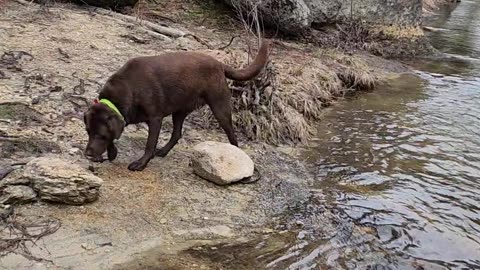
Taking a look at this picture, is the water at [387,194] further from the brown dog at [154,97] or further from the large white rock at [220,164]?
the brown dog at [154,97]

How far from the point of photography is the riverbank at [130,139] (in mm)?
4457

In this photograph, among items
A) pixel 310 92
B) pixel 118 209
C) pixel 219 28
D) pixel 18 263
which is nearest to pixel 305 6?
pixel 219 28

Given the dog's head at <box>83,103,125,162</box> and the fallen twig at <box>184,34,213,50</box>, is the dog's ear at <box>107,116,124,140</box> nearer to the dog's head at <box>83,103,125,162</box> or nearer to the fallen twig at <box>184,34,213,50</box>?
the dog's head at <box>83,103,125,162</box>

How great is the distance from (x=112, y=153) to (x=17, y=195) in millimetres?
1146

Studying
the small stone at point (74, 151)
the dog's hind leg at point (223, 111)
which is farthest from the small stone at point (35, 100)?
the dog's hind leg at point (223, 111)

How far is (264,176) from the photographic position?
19.6ft

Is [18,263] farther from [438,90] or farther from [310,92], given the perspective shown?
[438,90]

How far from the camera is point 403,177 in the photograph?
261 inches

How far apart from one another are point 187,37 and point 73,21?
6.49 feet

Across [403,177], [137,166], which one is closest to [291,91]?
[403,177]

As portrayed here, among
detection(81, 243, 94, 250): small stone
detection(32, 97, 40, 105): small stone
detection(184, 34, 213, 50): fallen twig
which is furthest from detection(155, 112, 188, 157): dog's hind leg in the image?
detection(184, 34, 213, 50): fallen twig

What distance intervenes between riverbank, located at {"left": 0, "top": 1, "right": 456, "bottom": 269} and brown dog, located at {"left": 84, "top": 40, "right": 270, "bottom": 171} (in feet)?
1.09

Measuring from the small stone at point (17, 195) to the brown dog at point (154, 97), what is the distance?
74cm

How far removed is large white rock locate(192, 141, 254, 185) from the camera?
5.48 metres
